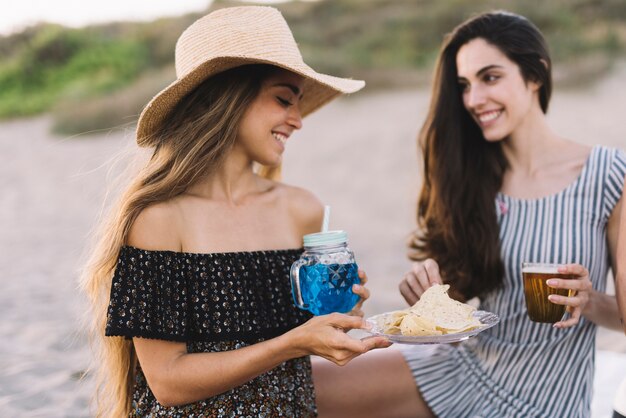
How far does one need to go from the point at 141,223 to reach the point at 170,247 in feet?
0.42

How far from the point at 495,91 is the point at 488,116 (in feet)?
0.41

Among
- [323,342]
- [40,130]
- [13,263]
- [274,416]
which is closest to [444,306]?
[323,342]

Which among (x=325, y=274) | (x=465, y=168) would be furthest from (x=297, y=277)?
(x=465, y=168)

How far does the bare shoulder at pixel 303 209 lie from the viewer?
114 inches

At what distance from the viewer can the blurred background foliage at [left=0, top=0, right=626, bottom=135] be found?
634 inches

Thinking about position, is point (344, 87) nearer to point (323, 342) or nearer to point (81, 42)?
point (323, 342)

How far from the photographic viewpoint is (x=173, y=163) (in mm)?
2598

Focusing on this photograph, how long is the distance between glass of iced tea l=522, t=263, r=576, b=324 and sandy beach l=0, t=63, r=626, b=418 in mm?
1468

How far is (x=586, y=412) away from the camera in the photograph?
9.99 ft

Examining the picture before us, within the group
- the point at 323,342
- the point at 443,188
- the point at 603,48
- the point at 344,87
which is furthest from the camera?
the point at 603,48

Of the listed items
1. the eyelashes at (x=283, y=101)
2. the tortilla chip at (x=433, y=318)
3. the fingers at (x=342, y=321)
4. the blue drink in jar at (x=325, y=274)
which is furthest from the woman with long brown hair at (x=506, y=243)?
the eyelashes at (x=283, y=101)

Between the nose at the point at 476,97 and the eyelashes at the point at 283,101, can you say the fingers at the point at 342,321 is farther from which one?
the nose at the point at 476,97

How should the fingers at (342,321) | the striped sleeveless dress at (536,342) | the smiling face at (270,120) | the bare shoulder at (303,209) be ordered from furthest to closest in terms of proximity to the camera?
the striped sleeveless dress at (536,342) < the bare shoulder at (303,209) < the smiling face at (270,120) < the fingers at (342,321)

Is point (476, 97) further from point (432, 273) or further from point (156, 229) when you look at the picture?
point (156, 229)
